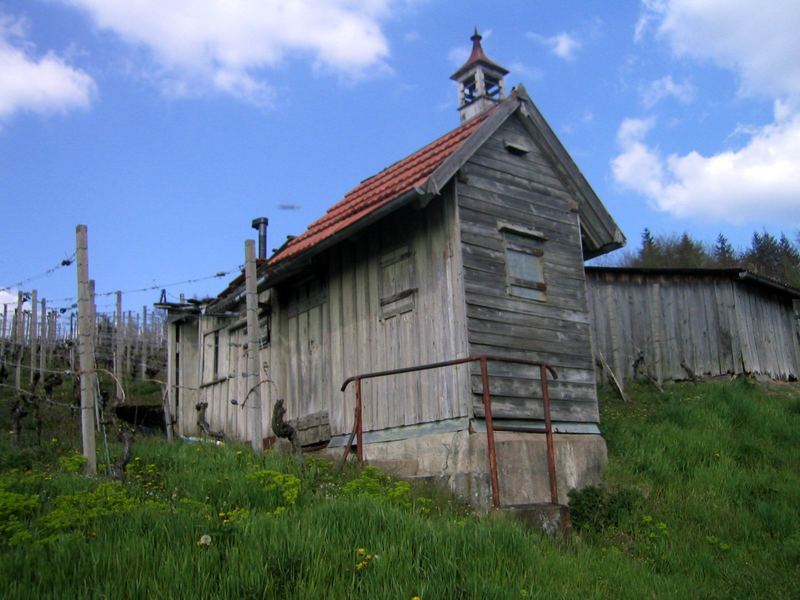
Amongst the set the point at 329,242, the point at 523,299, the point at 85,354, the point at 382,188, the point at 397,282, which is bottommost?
the point at 85,354

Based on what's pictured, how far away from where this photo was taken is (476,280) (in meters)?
11.3

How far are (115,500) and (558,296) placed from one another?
25.5ft

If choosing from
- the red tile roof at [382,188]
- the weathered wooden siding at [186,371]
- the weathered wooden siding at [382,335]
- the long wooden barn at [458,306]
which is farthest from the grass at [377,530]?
the weathered wooden siding at [186,371]

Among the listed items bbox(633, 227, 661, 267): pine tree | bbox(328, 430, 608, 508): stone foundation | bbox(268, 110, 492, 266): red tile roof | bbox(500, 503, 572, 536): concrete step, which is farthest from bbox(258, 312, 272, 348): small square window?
bbox(633, 227, 661, 267): pine tree

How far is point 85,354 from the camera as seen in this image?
995 cm

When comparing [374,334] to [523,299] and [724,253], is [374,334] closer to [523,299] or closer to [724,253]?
[523,299]

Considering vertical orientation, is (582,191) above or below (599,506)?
above

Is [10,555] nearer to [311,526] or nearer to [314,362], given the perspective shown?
[311,526]

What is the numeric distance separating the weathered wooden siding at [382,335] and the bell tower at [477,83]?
5.34 metres

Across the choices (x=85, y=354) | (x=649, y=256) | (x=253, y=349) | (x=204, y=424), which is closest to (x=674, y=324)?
(x=204, y=424)

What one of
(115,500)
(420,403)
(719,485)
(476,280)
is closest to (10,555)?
(115,500)

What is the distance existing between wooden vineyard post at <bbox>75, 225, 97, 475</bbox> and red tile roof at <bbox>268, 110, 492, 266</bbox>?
11.8ft

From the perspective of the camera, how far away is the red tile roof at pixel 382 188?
1171cm

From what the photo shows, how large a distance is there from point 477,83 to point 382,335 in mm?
7194
